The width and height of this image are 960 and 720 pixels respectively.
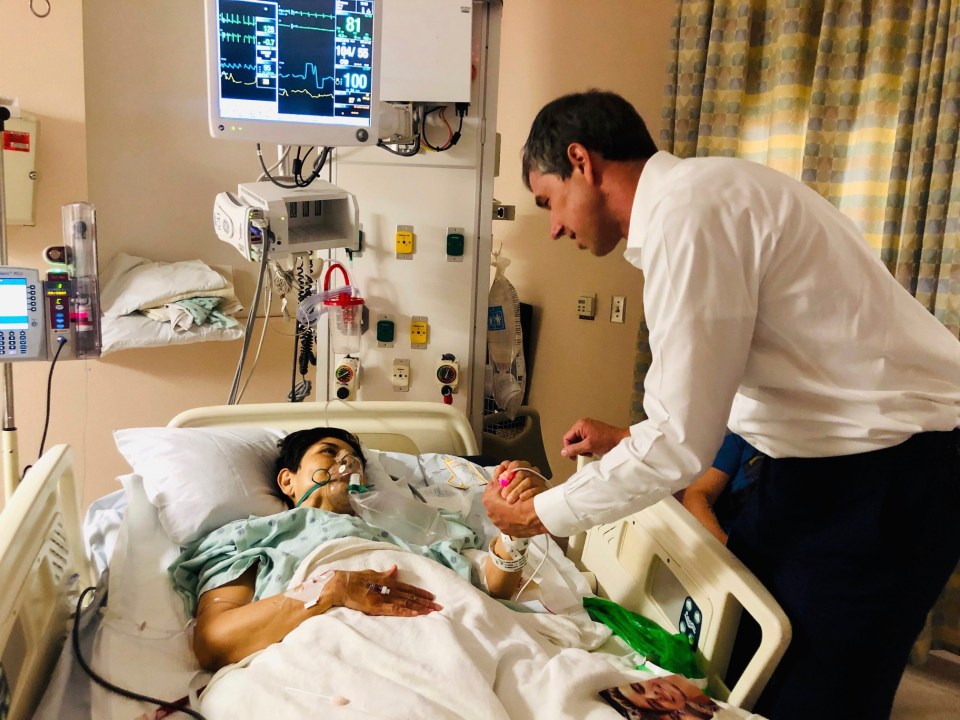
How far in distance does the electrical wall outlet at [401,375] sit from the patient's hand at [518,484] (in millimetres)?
1023

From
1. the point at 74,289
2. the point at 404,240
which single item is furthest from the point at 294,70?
the point at 74,289

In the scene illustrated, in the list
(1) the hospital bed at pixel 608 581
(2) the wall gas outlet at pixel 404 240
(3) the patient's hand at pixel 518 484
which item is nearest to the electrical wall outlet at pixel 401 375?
(2) the wall gas outlet at pixel 404 240

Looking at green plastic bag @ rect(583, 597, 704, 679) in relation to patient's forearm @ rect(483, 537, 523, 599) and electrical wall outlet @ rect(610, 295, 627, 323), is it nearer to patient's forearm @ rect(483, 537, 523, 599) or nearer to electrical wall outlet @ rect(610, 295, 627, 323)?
patient's forearm @ rect(483, 537, 523, 599)

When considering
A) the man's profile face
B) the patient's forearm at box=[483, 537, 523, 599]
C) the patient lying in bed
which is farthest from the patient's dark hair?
the man's profile face

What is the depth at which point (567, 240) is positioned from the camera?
10.9 ft

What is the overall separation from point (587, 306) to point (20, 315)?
2.22 meters

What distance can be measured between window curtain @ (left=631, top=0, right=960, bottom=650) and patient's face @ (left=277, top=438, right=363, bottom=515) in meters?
1.84

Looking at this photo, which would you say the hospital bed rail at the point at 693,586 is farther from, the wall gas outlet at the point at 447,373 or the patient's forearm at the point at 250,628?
the wall gas outlet at the point at 447,373

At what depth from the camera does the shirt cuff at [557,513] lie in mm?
1341

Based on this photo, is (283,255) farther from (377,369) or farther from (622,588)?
(622,588)

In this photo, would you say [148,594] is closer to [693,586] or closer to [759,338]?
[693,586]

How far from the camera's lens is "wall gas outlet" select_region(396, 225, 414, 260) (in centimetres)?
245

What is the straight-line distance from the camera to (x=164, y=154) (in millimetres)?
2785

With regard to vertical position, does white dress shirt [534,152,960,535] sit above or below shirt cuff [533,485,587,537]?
above
